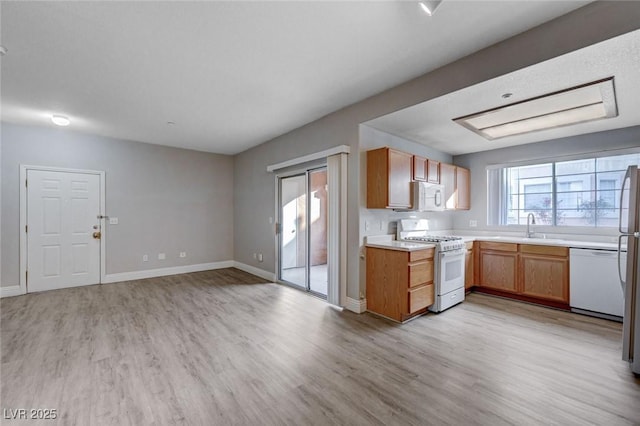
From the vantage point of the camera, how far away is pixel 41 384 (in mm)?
2080

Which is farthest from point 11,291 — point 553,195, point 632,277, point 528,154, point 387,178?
point 553,195

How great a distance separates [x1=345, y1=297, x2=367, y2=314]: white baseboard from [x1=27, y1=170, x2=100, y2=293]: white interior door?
4.69m

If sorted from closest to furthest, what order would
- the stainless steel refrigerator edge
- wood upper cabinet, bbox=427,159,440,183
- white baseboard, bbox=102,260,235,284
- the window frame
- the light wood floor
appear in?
the light wood floor
the stainless steel refrigerator edge
the window frame
wood upper cabinet, bbox=427,159,440,183
white baseboard, bbox=102,260,235,284

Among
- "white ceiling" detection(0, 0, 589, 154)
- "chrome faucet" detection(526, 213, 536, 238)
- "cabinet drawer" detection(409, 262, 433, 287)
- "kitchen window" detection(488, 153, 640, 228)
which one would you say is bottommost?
"cabinet drawer" detection(409, 262, 433, 287)

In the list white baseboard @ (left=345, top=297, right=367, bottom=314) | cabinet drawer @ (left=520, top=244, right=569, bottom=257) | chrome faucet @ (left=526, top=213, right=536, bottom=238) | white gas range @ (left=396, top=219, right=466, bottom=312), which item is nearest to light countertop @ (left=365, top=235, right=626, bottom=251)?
cabinet drawer @ (left=520, top=244, right=569, bottom=257)

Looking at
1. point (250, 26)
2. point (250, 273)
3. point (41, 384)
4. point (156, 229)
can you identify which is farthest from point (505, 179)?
point (156, 229)

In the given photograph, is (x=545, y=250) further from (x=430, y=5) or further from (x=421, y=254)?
(x=430, y=5)

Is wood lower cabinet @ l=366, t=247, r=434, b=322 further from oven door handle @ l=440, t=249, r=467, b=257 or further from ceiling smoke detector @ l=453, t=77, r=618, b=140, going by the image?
ceiling smoke detector @ l=453, t=77, r=618, b=140

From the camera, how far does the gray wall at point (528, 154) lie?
3.73 meters

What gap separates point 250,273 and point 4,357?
12.2ft

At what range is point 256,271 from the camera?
5770 mm

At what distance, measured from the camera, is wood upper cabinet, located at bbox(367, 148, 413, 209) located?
11.5 ft

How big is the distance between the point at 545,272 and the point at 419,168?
89.2 inches

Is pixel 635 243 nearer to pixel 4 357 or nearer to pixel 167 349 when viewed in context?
pixel 167 349
